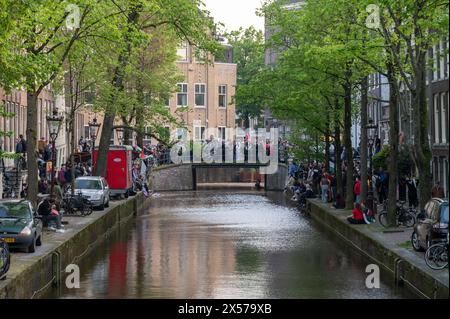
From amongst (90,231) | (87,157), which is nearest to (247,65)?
(87,157)

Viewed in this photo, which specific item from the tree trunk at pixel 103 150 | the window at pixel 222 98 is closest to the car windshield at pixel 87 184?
the tree trunk at pixel 103 150

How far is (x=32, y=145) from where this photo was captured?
37500mm

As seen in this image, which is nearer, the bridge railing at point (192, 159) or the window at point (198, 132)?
the bridge railing at point (192, 159)

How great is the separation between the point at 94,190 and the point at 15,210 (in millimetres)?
19047

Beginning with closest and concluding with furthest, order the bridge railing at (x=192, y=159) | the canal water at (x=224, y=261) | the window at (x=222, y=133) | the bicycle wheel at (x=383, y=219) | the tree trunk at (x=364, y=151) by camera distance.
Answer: the canal water at (x=224, y=261)
the bicycle wheel at (x=383, y=219)
the tree trunk at (x=364, y=151)
the bridge railing at (x=192, y=159)
the window at (x=222, y=133)

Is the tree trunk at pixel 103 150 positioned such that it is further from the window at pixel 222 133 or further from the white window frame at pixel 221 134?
the window at pixel 222 133

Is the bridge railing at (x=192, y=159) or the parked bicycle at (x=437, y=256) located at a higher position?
the bridge railing at (x=192, y=159)

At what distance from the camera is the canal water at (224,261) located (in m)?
28.8

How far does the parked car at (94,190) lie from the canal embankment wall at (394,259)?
10305mm

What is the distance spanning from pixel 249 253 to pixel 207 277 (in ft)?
24.4

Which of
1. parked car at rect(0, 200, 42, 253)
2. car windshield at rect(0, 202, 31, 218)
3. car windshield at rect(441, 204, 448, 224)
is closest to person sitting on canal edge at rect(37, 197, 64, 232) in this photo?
parked car at rect(0, 200, 42, 253)

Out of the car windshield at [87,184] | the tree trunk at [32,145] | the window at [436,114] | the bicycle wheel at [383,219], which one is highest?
the window at [436,114]

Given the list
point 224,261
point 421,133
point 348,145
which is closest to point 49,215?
point 224,261

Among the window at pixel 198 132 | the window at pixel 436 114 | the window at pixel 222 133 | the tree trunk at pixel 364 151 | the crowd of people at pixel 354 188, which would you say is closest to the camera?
the crowd of people at pixel 354 188
